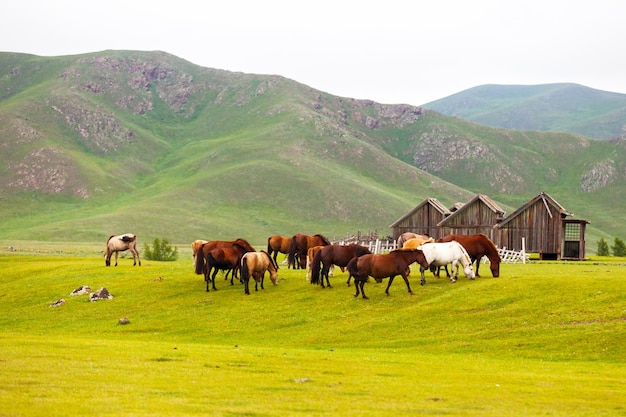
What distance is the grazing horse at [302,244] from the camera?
47.6 m

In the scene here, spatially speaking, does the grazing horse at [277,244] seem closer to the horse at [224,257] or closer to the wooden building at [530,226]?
the horse at [224,257]

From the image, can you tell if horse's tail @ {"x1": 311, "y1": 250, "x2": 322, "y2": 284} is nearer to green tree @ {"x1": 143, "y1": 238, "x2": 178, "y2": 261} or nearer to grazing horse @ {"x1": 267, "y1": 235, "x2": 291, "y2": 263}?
grazing horse @ {"x1": 267, "y1": 235, "x2": 291, "y2": 263}

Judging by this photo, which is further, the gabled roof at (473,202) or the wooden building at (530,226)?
the gabled roof at (473,202)

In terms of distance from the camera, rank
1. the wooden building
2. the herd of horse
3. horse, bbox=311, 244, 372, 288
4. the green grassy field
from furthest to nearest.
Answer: the wooden building < horse, bbox=311, 244, 372, 288 < the herd of horse < the green grassy field

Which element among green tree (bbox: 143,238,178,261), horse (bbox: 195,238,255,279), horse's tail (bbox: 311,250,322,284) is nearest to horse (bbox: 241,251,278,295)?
horse (bbox: 195,238,255,279)

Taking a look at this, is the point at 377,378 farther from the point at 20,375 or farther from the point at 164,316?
the point at 164,316

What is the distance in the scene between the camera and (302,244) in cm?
4828

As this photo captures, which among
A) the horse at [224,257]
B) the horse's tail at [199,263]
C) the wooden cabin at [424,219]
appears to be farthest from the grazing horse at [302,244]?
the wooden cabin at [424,219]

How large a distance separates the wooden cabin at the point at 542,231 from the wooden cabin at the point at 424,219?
1401cm

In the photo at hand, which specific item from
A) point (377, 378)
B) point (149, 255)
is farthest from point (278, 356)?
point (149, 255)

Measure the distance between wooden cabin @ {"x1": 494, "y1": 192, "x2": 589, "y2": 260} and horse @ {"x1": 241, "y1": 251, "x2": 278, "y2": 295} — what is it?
146ft

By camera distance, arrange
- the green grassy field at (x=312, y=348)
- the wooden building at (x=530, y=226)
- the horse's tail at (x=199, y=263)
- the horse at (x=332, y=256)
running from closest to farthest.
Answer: the green grassy field at (x=312, y=348), the horse at (x=332, y=256), the horse's tail at (x=199, y=263), the wooden building at (x=530, y=226)

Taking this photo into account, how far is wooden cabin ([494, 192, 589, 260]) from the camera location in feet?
253

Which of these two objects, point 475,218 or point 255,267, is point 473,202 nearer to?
point 475,218
